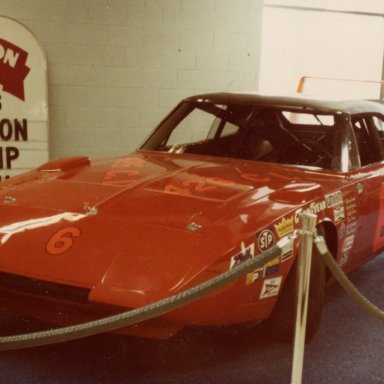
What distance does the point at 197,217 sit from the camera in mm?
2568

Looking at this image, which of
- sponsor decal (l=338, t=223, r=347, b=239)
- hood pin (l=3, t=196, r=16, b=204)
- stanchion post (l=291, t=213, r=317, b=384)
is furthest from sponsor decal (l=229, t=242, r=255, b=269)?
hood pin (l=3, t=196, r=16, b=204)

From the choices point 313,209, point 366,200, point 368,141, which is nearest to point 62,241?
point 313,209

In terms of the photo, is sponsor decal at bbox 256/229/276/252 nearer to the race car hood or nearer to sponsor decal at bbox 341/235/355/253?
the race car hood

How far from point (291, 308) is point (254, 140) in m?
1.16

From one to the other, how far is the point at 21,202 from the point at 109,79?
3.12 m

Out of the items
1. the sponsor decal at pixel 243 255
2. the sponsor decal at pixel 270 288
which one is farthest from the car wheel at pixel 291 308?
the sponsor decal at pixel 243 255

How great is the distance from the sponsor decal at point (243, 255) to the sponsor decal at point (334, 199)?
68 cm

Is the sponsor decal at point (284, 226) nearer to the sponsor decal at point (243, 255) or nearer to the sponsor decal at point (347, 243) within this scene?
the sponsor decal at point (243, 255)

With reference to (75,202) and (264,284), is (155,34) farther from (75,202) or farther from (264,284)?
(264,284)

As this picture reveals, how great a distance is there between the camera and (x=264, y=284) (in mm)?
2523

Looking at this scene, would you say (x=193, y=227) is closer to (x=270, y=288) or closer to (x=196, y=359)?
(x=270, y=288)

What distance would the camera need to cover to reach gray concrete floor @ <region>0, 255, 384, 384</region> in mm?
2576

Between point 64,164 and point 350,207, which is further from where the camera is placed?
point 64,164

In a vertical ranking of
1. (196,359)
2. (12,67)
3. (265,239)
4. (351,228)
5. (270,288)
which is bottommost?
(196,359)
